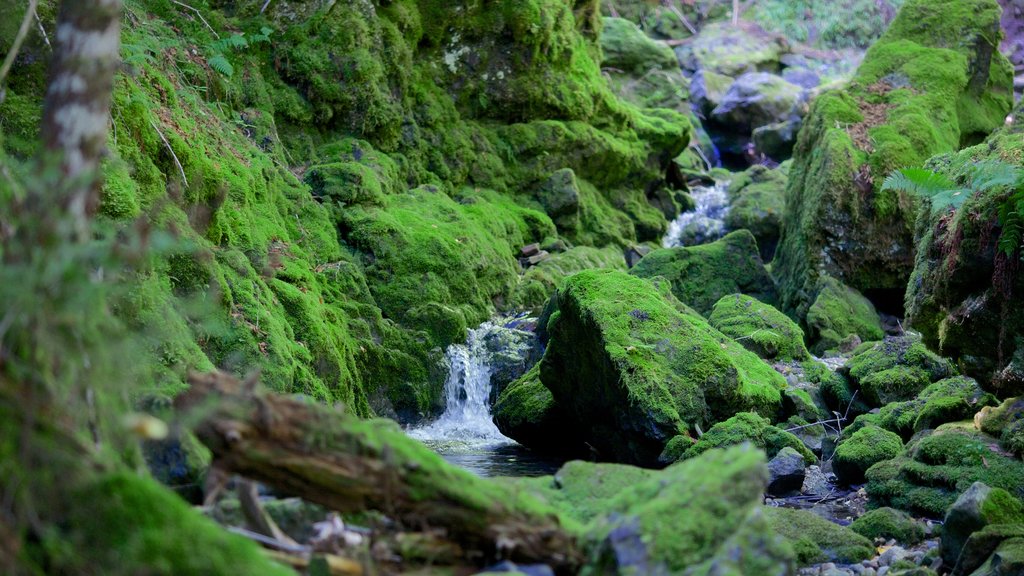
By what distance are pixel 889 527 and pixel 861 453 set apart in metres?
1.96

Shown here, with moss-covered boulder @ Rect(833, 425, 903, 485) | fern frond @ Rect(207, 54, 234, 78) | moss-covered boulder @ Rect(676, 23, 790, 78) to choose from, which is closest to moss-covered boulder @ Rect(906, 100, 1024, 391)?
moss-covered boulder @ Rect(833, 425, 903, 485)

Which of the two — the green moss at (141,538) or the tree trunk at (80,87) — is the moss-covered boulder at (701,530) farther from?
the tree trunk at (80,87)

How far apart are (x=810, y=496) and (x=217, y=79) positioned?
893 cm

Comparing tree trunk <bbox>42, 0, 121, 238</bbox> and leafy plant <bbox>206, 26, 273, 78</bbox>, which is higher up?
leafy plant <bbox>206, 26, 273, 78</bbox>

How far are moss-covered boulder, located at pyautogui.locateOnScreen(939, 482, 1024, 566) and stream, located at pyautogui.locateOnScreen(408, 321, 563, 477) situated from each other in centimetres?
485

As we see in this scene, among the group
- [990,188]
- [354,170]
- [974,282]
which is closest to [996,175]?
[990,188]

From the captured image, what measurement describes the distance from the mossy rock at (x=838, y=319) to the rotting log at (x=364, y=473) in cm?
1206

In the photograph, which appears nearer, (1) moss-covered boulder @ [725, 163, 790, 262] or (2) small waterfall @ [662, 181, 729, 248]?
(1) moss-covered boulder @ [725, 163, 790, 262]

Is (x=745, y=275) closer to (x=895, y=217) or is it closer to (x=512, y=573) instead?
(x=895, y=217)

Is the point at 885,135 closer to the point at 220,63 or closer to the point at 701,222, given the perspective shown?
the point at 701,222

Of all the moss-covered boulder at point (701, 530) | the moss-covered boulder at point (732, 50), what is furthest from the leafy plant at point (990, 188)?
the moss-covered boulder at point (732, 50)

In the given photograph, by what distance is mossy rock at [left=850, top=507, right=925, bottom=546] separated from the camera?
7.54 metres

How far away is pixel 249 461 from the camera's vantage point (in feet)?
12.3

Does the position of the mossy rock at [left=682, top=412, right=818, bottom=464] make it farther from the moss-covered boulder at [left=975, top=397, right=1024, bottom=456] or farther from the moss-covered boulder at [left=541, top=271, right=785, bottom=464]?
the moss-covered boulder at [left=975, top=397, right=1024, bottom=456]
